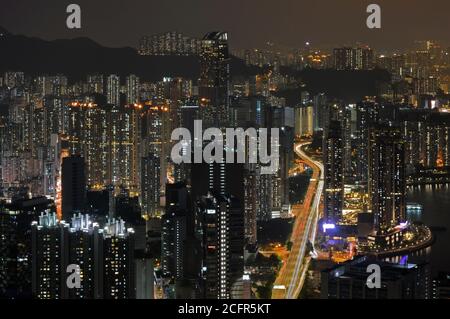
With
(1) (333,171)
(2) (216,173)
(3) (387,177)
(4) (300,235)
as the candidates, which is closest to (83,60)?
(2) (216,173)

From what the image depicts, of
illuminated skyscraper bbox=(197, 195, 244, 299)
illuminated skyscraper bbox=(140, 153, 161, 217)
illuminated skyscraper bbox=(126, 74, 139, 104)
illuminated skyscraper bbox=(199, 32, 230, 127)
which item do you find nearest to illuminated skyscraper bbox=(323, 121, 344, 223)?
illuminated skyscraper bbox=(199, 32, 230, 127)

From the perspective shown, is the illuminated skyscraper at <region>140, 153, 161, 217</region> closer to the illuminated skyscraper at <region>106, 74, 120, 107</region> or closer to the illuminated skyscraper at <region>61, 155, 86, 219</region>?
the illuminated skyscraper at <region>61, 155, 86, 219</region>

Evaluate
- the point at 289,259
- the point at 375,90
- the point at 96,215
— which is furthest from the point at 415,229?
the point at 96,215

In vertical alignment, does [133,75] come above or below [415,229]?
above

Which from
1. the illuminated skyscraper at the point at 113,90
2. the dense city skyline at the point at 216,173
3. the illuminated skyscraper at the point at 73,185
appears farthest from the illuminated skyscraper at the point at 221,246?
the illuminated skyscraper at the point at 113,90

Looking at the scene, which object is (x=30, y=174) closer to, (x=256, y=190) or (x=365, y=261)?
(x=256, y=190)

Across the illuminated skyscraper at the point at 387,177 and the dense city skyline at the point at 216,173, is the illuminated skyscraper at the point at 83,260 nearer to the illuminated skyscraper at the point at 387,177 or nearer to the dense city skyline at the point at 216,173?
the dense city skyline at the point at 216,173

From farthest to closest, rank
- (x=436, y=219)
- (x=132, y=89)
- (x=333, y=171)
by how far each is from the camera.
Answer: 1. (x=333, y=171)
2. (x=436, y=219)
3. (x=132, y=89)

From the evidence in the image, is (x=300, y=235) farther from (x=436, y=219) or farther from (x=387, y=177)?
(x=387, y=177)
